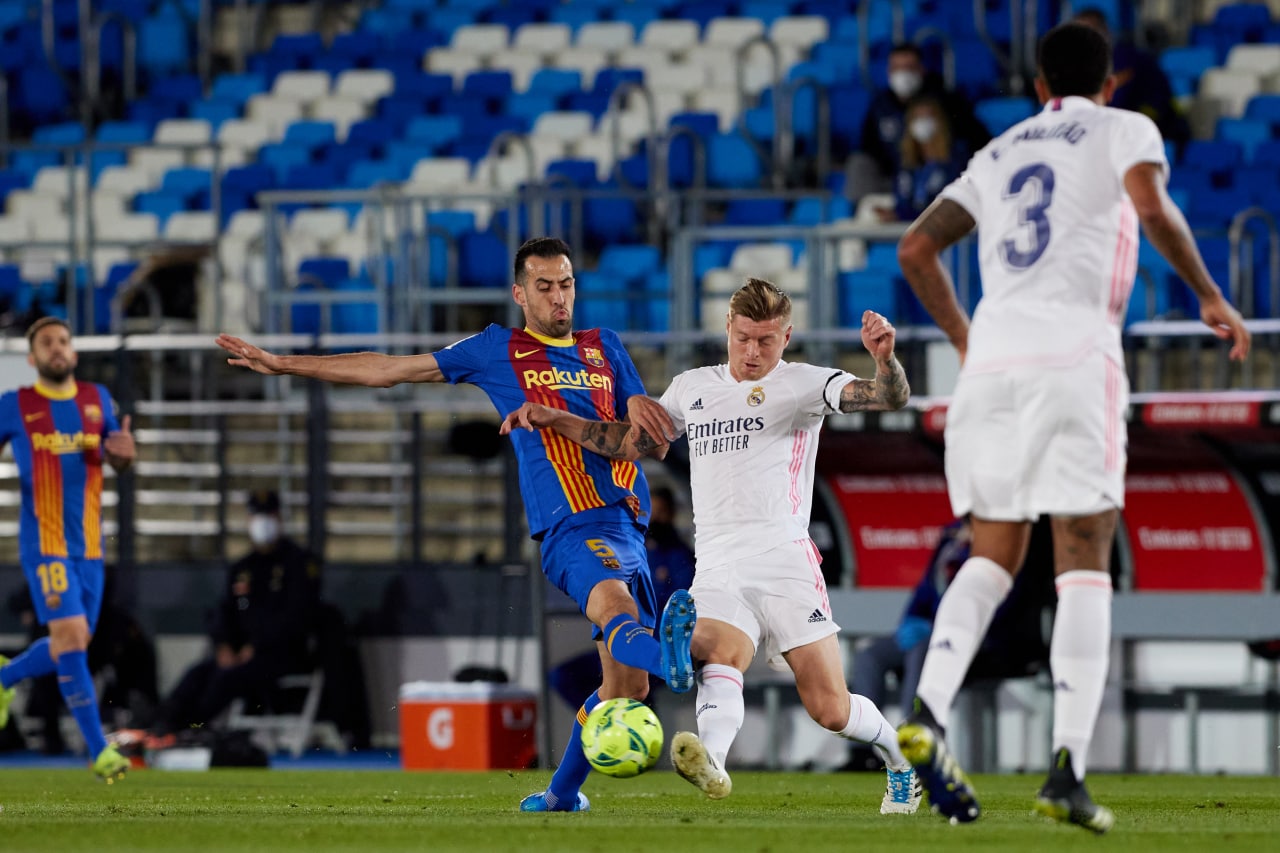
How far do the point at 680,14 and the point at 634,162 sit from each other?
277 cm

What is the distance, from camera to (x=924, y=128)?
1416 centimetres

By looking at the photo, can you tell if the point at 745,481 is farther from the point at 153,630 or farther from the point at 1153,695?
the point at 153,630

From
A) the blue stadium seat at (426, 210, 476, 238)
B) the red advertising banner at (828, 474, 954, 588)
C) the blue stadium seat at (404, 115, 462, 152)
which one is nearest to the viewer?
the red advertising banner at (828, 474, 954, 588)

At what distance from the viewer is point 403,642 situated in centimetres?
1438

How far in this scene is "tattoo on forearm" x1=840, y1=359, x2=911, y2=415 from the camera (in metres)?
6.71

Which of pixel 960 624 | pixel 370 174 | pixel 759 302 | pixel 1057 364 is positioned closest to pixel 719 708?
pixel 960 624

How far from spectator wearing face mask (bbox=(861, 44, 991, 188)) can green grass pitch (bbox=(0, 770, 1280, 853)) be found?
17.2 ft

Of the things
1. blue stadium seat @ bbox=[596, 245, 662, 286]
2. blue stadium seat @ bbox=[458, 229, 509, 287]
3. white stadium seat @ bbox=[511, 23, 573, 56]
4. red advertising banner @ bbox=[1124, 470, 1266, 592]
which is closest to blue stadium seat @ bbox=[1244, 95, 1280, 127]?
red advertising banner @ bbox=[1124, 470, 1266, 592]

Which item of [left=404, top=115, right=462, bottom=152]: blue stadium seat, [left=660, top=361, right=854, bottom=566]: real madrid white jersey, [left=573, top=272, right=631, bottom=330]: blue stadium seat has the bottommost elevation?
[left=660, top=361, right=854, bottom=566]: real madrid white jersey

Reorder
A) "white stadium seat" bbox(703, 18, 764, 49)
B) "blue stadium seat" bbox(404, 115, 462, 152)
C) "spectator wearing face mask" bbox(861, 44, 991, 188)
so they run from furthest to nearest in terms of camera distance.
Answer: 1. "blue stadium seat" bbox(404, 115, 462, 152)
2. "white stadium seat" bbox(703, 18, 764, 49)
3. "spectator wearing face mask" bbox(861, 44, 991, 188)

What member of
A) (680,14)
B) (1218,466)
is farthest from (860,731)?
(680,14)

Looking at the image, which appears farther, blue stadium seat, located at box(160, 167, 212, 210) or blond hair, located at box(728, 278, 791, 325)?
blue stadium seat, located at box(160, 167, 212, 210)

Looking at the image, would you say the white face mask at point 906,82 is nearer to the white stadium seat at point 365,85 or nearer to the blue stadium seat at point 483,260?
the blue stadium seat at point 483,260

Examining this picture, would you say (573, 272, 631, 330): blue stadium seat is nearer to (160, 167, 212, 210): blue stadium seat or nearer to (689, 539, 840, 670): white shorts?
(160, 167, 212, 210): blue stadium seat
